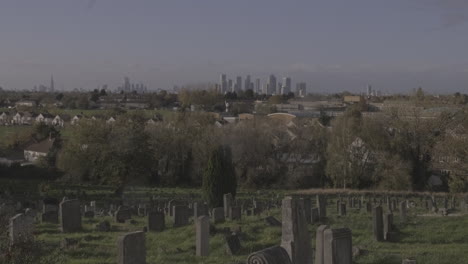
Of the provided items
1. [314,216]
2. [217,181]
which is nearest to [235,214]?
[314,216]

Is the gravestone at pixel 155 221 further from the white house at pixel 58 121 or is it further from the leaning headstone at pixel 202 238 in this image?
the white house at pixel 58 121

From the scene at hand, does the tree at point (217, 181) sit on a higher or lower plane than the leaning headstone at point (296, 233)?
lower

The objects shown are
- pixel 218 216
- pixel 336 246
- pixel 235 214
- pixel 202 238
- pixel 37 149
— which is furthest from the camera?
pixel 37 149

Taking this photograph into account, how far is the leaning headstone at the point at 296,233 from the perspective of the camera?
10.0 m

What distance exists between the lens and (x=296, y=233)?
33.0ft

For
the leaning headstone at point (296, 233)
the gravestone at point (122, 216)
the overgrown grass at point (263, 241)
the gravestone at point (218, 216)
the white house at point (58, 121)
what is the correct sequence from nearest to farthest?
the leaning headstone at point (296, 233) → the overgrown grass at point (263, 241) → the gravestone at point (218, 216) → the gravestone at point (122, 216) → the white house at point (58, 121)

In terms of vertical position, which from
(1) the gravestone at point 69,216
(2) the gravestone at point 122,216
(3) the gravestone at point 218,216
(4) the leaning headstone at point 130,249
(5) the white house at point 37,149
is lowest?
(5) the white house at point 37,149

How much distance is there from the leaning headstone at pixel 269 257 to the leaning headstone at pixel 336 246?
2486 mm

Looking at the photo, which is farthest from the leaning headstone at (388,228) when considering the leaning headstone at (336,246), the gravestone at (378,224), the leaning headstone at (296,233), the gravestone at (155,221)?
the leaning headstone at (336,246)

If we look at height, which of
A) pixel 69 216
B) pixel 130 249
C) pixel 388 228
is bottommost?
pixel 388 228

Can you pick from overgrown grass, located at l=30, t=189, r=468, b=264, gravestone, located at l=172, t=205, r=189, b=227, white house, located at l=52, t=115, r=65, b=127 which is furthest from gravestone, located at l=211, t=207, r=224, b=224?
white house, located at l=52, t=115, r=65, b=127

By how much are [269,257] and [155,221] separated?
13.0 metres

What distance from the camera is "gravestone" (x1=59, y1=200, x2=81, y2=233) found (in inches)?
750

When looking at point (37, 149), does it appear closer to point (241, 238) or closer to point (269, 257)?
point (241, 238)
